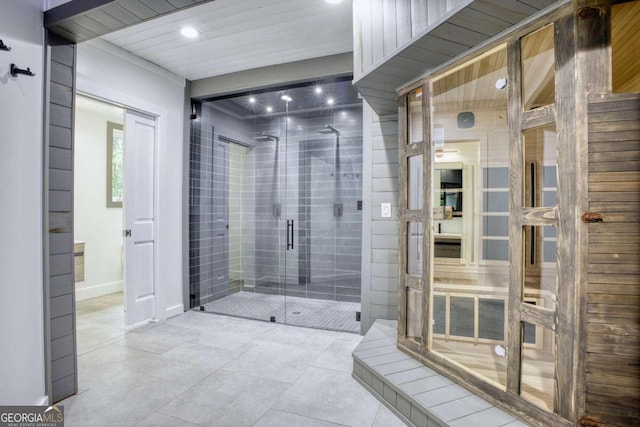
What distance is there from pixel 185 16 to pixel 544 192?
2.84 meters

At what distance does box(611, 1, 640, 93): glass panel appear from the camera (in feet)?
4.46

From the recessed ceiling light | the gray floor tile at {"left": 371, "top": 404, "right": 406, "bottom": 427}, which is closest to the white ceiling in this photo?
the recessed ceiling light

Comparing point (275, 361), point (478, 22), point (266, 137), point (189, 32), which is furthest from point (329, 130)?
point (275, 361)

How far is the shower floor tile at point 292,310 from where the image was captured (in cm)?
355

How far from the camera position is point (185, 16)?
2.59 meters

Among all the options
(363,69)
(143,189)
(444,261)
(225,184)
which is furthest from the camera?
(225,184)

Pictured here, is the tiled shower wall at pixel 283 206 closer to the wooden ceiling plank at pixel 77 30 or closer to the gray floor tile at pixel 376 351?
the gray floor tile at pixel 376 351

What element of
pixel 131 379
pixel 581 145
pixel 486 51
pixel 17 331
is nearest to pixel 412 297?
→ pixel 581 145

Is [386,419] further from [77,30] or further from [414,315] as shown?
[77,30]

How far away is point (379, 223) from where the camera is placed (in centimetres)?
306

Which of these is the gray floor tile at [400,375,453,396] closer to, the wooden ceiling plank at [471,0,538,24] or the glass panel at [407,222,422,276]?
the glass panel at [407,222,422,276]

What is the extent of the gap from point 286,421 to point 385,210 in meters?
1.88

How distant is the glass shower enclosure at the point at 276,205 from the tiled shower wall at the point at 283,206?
0.01 metres

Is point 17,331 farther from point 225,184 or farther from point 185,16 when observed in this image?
point 225,184
